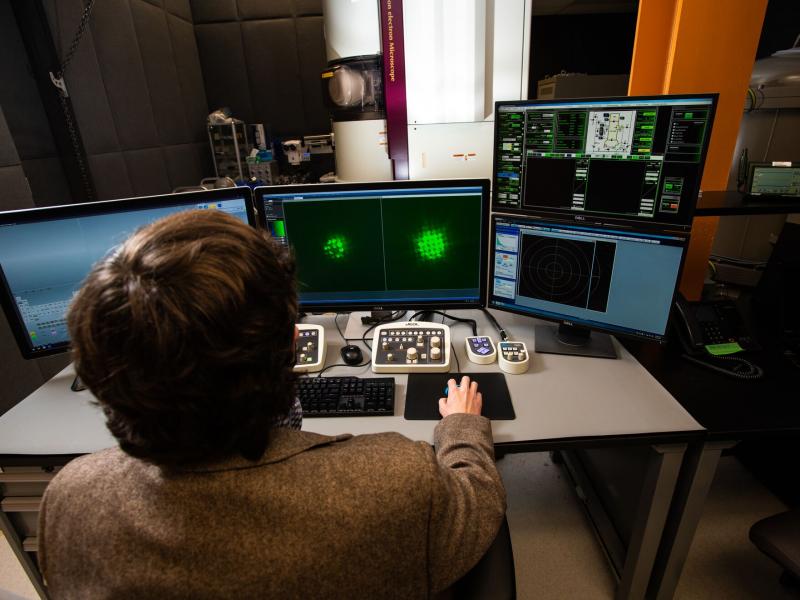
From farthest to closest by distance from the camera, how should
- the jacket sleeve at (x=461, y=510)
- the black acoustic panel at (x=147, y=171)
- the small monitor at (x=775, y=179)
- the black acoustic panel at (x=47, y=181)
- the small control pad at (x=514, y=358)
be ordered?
the black acoustic panel at (x=147, y=171) < the black acoustic panel at (x=47, y=181) < the small monitor at (x=775, y=179) < the small control pad at (x=514, y=358) < the jacket sleeve at (x=461, y=510)

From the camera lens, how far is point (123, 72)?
3029mm

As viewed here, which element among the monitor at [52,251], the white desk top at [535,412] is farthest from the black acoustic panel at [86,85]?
the white desk top at [535,412]

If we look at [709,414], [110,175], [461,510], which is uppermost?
[110,175]

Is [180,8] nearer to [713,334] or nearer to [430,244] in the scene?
[430,244]

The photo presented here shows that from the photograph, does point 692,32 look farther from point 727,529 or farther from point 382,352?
point 727,529

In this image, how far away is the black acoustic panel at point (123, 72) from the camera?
9.36 feet

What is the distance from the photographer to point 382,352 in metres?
1.31

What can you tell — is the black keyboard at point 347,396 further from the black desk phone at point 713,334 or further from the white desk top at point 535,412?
the black desk phone at point 713,334

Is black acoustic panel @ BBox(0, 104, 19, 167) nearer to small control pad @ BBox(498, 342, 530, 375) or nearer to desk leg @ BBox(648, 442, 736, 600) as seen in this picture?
small control pad @ BBox(498, 342, 530, 375)

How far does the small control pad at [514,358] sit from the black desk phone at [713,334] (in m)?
0.49

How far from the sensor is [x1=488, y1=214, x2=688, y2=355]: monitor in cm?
115

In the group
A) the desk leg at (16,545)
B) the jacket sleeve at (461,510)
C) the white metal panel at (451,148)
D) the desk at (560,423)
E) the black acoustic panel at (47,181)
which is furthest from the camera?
the black acoustic panel at (47,181)

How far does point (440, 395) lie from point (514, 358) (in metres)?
0.25

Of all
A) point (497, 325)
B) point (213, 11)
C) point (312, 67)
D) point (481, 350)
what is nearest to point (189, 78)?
point (213, 11)
